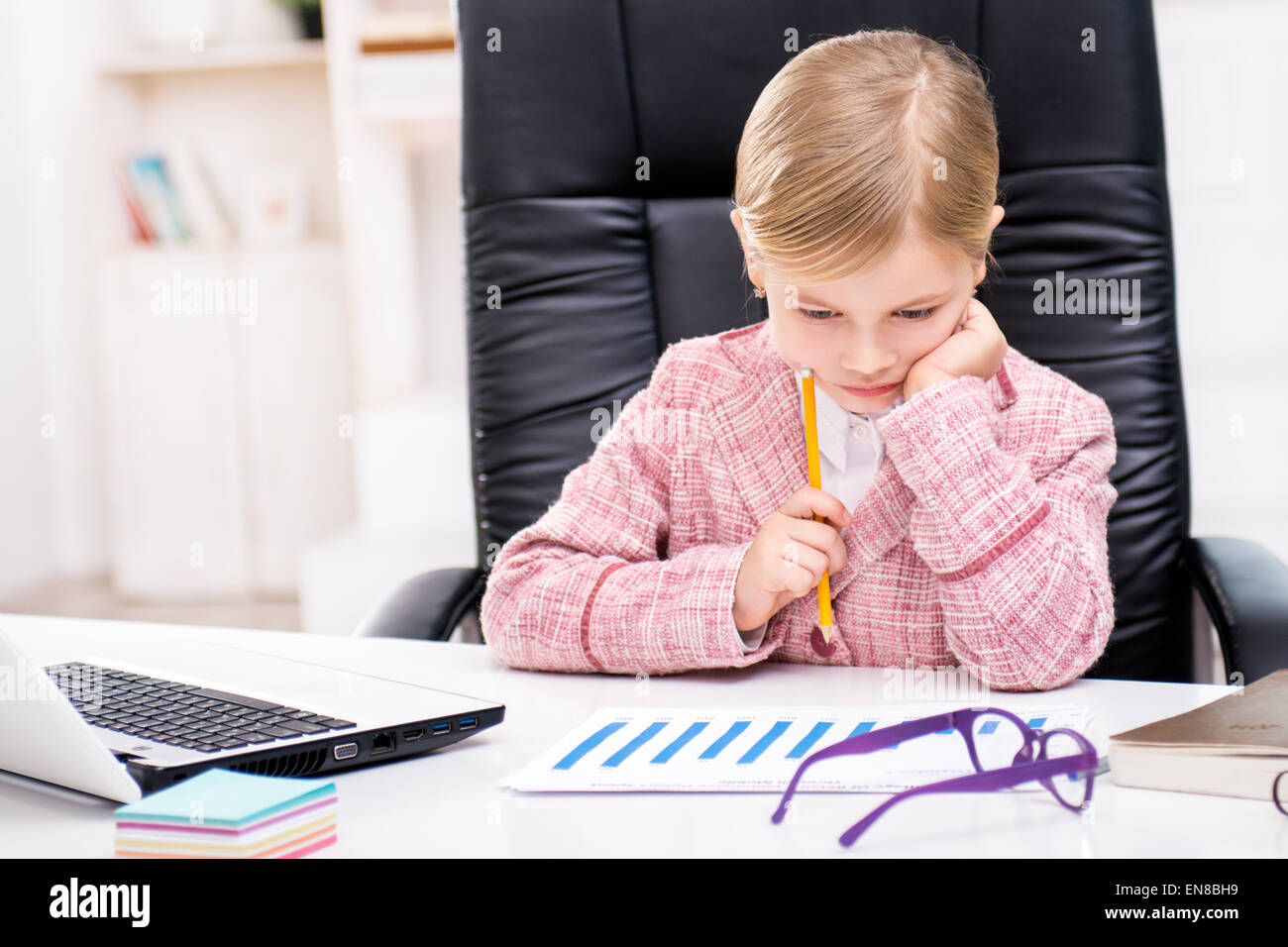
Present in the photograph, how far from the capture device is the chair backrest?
1192 millimetres

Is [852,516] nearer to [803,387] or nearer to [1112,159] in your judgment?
[803,387]

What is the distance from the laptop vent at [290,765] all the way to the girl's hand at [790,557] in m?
0.34

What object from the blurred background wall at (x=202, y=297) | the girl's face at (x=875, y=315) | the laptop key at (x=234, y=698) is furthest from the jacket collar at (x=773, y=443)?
the blurred background wall at (x=202, y=297)

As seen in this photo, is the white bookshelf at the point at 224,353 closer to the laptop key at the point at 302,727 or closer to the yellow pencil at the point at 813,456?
the yellow pencil at the point at 813,456

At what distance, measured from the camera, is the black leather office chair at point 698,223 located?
119 cm

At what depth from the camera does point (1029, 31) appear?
47.3 inches

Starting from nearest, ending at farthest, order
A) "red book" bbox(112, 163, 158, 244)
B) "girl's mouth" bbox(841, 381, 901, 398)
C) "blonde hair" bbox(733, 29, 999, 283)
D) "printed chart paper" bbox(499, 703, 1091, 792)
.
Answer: "printed chart paper" bbox(499, 703, 1091, 792) < "blonde hair" bbox(733, 29, 999, 283) < "girl's mouth" bbox(841, 381, 901, 398) < "red book" bbox(112, 163, 158, 244)

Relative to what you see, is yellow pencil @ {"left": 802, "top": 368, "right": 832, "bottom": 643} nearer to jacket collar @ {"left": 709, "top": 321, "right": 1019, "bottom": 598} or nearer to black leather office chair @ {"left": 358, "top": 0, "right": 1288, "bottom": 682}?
jacket collar @ {"left": 709, "top": 321, "right": 1019, "bottom": 598}

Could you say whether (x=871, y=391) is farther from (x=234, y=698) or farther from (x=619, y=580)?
(x=234, y=698)

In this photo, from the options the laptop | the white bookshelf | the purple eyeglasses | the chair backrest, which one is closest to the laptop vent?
the laptop

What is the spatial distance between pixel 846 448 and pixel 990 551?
20 centimetres

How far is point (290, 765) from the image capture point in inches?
27.1

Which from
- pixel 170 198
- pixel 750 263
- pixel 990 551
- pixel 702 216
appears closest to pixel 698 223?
pixel 702 216

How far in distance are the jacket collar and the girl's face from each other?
0.33ft
